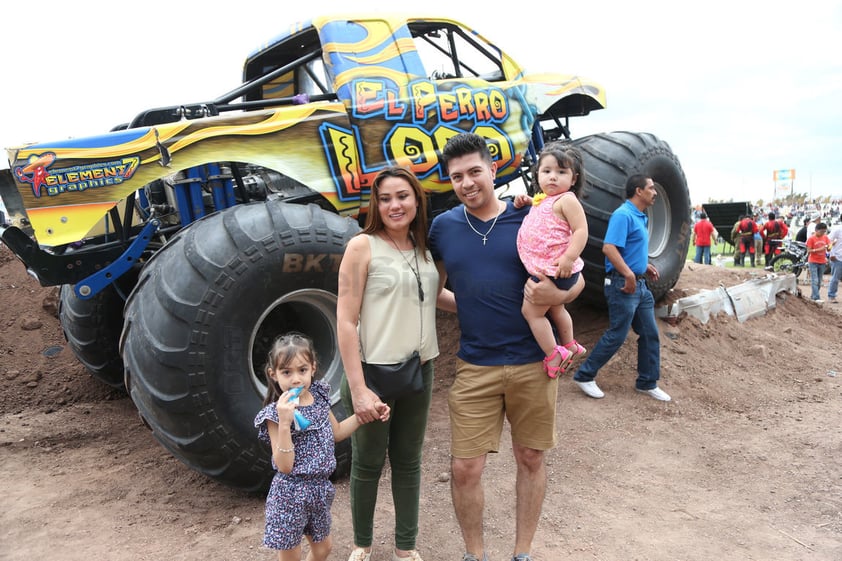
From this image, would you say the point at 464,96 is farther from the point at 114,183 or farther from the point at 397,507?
the point at 397,507

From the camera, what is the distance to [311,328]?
402 centimetres

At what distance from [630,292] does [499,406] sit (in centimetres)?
245

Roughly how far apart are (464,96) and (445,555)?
128 inches

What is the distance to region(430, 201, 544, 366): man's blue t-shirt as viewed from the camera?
8.95 feet

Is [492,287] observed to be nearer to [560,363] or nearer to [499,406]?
[560,363]

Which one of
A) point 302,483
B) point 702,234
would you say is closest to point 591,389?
point 302,483

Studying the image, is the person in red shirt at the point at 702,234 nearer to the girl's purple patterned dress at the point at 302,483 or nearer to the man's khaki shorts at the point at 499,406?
the man's khaki shorts at the point at 499,406

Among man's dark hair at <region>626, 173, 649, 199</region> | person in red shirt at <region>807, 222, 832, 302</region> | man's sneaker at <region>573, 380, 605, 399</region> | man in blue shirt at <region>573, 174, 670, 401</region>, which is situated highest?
man's dark hair at <region>626, 173, 649, 199</region>

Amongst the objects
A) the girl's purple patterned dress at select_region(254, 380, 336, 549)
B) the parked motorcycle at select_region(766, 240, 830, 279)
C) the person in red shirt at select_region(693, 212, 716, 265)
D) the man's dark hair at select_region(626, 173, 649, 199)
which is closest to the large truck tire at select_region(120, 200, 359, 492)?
the girl's purple patterned dress at select_region(254, 380, 336, 549)

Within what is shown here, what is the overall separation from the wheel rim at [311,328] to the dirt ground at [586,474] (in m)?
0.67

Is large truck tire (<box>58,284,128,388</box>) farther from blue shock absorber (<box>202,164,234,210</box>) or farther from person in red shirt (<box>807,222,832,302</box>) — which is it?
person in red shirt (<box>807,222,832,302</box>)

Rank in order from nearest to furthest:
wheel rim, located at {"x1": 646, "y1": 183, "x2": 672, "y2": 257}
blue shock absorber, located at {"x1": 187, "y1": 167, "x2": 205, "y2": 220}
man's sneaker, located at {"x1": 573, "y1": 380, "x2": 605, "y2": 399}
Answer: blue shock absorber, located at {"x1": 187, "y1": 167, "x2": 205, "y2": 220}
man's sneaker, located at {"x1": 573, "y1": 380, "x2": 605, "y2": 399}
wheel rim, located at {"x1": 646, "y1": 183, "x2": 672, "y2": 257}

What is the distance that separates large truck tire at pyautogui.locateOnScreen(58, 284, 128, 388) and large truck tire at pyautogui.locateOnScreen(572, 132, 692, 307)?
3.96 metres

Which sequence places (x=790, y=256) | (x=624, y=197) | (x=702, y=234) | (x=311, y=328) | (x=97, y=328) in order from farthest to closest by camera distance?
(x=702, y=234), (x=790, y=256), (x=624, y=197), (x=97, y=328), (x=311, y=328)
